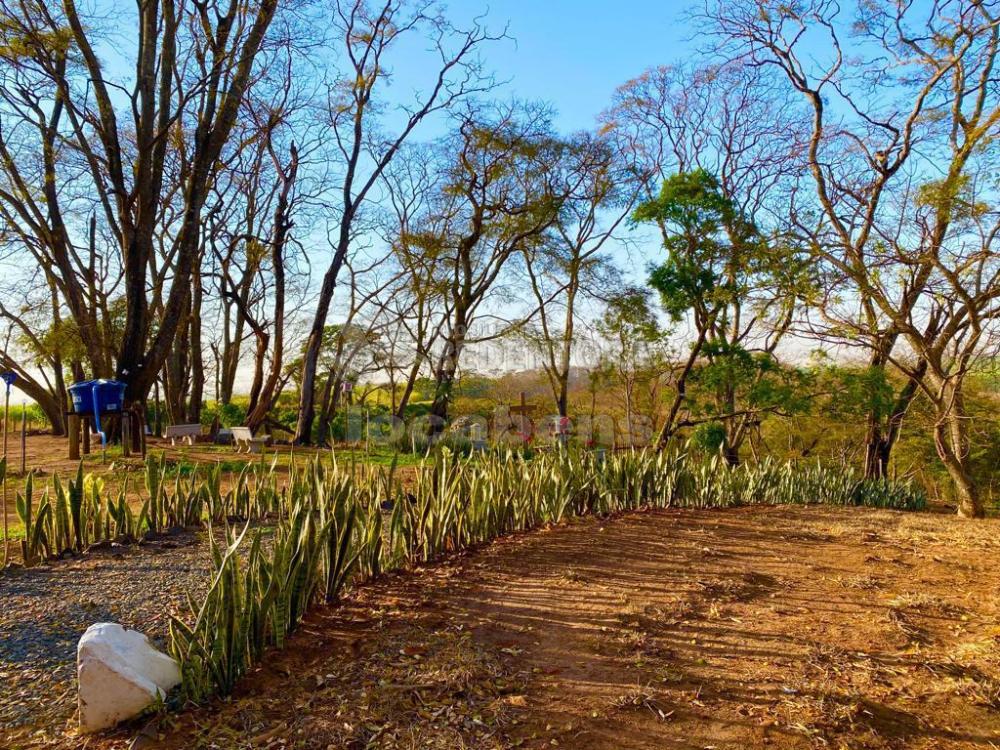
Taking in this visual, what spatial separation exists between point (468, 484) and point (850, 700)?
200 cm

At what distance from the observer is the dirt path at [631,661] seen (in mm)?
1563

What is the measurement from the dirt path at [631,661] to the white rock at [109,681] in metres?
0.07

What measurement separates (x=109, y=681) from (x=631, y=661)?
4.69 feet

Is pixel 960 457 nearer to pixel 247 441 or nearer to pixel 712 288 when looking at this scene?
pixel 712 288

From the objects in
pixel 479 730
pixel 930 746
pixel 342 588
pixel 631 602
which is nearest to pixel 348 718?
pixel 479 730

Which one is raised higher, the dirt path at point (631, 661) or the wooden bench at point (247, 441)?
the wooden bench at point (247, 441)

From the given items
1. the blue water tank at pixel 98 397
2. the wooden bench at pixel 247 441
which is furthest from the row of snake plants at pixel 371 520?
the wooden bench at pixel 247 441

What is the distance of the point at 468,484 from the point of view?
3.34 metres

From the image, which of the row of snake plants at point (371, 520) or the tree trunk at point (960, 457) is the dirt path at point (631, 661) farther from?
the tree trunk at point (960, 457)

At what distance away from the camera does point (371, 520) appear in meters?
2.59

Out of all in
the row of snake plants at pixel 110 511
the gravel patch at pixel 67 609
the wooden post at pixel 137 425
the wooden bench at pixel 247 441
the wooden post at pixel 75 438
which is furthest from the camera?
the wooden bench at pixel 247 441

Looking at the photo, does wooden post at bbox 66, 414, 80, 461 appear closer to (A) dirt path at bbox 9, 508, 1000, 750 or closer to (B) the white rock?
(A) dirt path at bbox 9, 508, 1000, 750

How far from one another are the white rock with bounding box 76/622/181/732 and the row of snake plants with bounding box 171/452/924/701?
11cm

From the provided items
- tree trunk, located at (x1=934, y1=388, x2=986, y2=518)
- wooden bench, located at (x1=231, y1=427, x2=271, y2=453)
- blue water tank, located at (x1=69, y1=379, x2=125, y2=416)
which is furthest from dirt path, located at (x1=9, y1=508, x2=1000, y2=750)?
wooden bench, located at (x1=231, y1=427, x2=271, y2=453)
